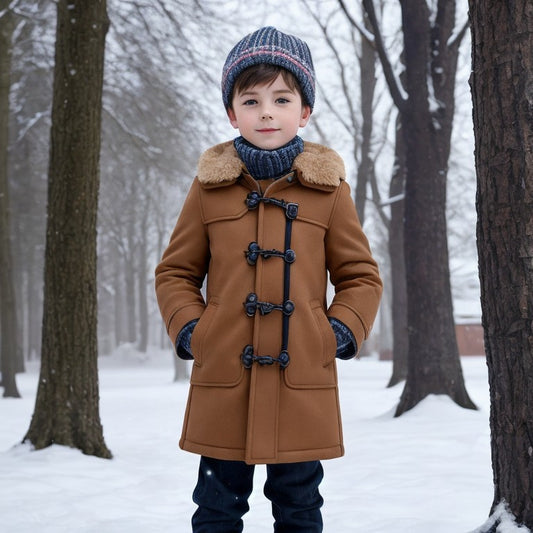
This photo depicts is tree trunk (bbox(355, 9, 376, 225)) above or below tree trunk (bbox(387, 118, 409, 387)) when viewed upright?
above

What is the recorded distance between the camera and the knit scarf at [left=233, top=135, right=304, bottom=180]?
251cm

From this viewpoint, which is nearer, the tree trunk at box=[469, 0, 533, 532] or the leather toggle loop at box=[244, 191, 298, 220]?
the leather toggle loop at box=[244, 191, 298, 220]

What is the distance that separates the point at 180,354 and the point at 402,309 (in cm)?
1085

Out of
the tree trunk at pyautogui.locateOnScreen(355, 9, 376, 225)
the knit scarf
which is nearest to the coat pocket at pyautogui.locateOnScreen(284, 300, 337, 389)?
the knit scarf

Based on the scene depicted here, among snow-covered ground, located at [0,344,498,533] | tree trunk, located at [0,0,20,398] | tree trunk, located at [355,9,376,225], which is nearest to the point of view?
snow-covered ground, located at [0,344,498,533]

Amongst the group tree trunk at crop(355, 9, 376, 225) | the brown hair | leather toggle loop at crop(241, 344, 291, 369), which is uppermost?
tree trunk at crop(355, 9, 376, 225)

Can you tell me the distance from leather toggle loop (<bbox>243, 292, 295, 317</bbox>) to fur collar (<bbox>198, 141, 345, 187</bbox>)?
436 millimetres

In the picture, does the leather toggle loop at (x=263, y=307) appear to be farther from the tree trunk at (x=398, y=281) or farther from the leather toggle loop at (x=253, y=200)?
A: the tree trunk at (x=398, y=281)

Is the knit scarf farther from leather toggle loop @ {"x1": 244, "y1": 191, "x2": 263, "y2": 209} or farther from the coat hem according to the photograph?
the coat hem

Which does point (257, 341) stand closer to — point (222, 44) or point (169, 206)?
point (222, 44)

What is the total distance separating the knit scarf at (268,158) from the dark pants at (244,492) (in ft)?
3.35

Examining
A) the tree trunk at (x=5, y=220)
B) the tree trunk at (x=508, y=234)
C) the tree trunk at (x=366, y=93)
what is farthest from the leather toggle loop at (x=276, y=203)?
the tree trunk at (x=366, y=93)

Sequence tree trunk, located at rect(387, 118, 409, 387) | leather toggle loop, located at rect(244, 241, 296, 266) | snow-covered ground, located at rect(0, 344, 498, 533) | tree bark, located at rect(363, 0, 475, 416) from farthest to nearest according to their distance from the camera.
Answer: tree trunk, located at rect(387, 118, 409, 387)
tree bark, located at rect(363, 0, 475, 416)
snow-covered ground, located at rect(0, 344, 498, 533)
leather toggle loop, located at rect(244, 241, 296, 266)

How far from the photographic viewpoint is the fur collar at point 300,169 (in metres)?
2.52
